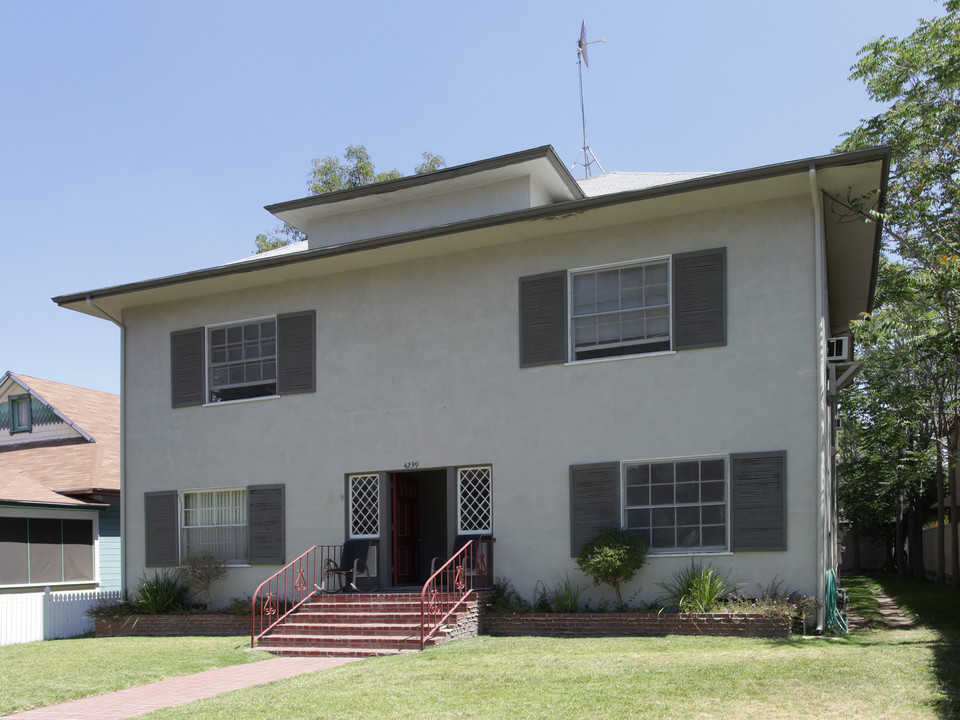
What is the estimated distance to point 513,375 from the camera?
577 inches

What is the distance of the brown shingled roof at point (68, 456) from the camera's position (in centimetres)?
2062

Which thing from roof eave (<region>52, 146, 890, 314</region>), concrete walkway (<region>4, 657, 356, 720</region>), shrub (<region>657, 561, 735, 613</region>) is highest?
roof eave (<region>52, 146, 890, 314</region>)

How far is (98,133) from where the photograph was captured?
18.0 m

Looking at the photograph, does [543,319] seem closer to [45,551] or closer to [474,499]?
[474,499]

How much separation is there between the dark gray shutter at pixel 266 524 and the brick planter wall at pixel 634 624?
450 cm

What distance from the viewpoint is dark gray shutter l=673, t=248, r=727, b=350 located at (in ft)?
43.7

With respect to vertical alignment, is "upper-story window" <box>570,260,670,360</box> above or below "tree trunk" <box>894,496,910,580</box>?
above

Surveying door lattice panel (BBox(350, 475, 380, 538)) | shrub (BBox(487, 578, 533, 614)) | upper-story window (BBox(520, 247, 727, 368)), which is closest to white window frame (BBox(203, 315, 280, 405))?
door lattice panel (BBox(350, 475, 380, 538))

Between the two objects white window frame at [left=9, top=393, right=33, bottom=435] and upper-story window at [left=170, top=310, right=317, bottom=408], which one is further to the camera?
white window frame at [left=9, top=393, right=33, bottom=435]

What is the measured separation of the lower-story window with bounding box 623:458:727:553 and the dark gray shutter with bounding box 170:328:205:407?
837 cm

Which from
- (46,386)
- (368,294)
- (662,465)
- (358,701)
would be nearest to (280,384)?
(368,294)

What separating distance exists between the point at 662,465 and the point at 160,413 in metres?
9.70

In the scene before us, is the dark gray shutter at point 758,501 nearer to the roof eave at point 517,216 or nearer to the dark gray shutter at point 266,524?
the roof eave at point 517,216

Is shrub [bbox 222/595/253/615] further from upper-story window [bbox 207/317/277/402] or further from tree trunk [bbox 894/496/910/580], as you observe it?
tree trunk [bbox 894/496/910/580]
